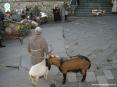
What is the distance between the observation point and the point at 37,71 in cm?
1203

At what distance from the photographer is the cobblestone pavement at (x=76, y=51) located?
12844 millimetres

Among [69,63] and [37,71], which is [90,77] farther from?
[37,71]

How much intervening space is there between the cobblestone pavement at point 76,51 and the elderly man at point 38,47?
0.86m

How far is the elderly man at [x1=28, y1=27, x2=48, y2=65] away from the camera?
1262 centimetres

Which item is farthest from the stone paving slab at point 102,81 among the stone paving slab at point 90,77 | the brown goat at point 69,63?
Result: the brown goat at point 69,63

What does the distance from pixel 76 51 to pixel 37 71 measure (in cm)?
449

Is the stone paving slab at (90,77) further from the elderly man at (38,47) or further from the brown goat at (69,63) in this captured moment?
the elderly man at (38,47)

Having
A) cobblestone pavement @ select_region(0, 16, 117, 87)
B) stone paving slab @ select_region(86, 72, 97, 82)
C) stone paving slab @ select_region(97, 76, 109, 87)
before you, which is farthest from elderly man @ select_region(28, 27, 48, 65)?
stone paving slab @ select_region(97, 76, 109, 87)

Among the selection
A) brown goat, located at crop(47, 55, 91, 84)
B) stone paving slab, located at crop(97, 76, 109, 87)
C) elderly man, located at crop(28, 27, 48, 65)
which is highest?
elderly man, located at crop(28, 27, 48, 65)

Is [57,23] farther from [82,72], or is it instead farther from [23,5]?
[82,72]

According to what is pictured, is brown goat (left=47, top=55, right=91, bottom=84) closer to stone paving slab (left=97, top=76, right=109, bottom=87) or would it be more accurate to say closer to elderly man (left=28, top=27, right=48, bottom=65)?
elderly man (left=28, top=27, right=48, bottom=65)

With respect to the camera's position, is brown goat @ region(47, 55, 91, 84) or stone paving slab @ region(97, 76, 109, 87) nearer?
brown goat @ region(47, 55, 91, 84)

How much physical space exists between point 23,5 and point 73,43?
644 centimetres

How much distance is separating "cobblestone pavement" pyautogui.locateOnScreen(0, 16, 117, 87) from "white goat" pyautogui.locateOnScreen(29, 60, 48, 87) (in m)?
0.49
